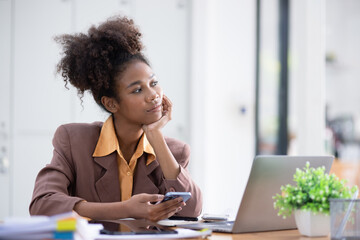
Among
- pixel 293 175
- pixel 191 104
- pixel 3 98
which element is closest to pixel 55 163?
pixel 293 175

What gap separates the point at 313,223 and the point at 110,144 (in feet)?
2.95

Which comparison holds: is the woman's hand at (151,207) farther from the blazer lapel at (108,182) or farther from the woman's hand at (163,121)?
the woman's hand at (163,121)

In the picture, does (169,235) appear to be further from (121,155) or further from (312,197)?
(121,155)

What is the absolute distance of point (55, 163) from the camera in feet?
6.14

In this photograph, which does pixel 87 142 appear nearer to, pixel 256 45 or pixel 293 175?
pixel 293 175

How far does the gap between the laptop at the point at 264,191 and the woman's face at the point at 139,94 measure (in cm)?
65

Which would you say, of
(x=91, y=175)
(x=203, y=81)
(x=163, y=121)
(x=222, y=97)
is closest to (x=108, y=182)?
(x=91, y=175)

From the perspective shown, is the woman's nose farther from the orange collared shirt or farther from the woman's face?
the orange collared shirt

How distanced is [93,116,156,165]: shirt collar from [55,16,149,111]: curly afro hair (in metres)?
0.14

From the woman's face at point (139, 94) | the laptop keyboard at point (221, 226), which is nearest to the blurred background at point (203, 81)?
the woman's face at point (139, 94)

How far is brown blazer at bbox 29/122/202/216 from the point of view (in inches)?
71.8

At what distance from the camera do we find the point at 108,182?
1.89m

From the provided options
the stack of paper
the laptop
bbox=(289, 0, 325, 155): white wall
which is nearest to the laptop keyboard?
the laptop

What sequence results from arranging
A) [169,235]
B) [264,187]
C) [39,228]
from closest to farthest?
1. [39,228]
2. [169,235]
3. [264,187]
